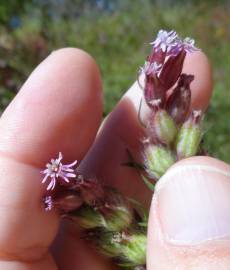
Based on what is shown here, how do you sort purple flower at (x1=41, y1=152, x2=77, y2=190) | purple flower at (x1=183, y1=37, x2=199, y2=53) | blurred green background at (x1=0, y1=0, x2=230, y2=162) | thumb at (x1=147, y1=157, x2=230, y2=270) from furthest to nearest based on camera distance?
blurred green background at (x1=0, y1=0, x2=230, y2=162) → purple flower at (x1=183, y1=37, x2=199, y2=53) → purple flower at (x1=41, y1=152, x2=77, y2=190) → thumb at (x1=147, y1=157, x2=230, y2=270)

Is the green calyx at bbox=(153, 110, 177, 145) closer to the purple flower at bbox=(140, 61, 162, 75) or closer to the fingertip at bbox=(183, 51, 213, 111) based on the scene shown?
the purple flower at bbox=(140, 61, 162, 75)

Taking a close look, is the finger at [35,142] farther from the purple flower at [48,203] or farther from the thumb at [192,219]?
the thumb at [192,219]

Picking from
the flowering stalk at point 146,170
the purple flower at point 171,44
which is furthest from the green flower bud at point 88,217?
the purple flower at point 171,44

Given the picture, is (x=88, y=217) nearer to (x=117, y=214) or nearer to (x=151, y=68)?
(x=117, y=214)

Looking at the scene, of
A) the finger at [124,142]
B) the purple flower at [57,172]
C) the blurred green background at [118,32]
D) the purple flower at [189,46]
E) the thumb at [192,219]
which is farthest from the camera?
the blurred green background at [118,32]

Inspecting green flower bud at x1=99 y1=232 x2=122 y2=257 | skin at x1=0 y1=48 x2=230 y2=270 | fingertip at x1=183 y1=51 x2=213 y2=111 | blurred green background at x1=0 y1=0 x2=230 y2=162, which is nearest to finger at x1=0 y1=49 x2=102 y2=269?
skin at x1=0 y1=48 x2=230 y2=270

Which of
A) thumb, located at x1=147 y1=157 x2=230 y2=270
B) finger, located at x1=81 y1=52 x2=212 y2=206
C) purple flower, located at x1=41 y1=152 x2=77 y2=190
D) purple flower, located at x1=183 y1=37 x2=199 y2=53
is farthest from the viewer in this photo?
finger, located at x1=81 y1=52 x2=212 y2=206
